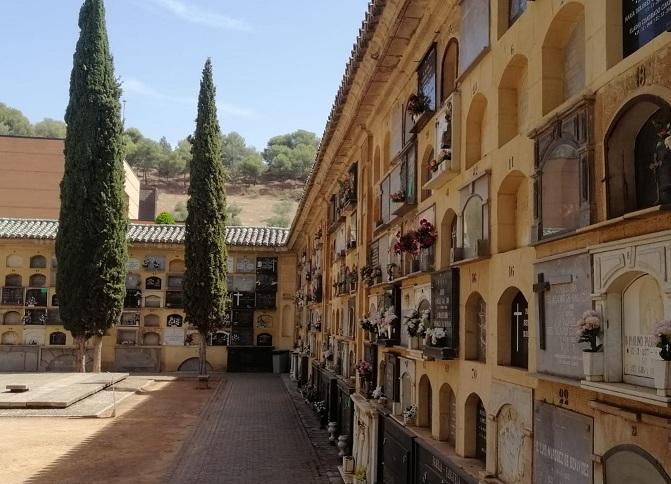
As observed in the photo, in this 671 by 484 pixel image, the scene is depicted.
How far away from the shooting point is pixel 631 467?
4.70 metres

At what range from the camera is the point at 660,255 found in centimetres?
442

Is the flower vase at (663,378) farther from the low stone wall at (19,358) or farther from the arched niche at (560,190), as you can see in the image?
the low stone wall at (19,358)

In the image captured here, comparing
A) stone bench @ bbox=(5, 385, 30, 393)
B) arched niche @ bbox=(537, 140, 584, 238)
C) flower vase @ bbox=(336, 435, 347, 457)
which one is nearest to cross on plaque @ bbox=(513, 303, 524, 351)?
Result: arched niche @ bbox=(537, 140, 584, 238)

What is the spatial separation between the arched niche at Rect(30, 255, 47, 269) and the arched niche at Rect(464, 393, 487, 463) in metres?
34.5

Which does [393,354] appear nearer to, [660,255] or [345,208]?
[345,208]

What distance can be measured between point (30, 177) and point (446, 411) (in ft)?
161

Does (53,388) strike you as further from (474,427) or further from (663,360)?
(663,360)

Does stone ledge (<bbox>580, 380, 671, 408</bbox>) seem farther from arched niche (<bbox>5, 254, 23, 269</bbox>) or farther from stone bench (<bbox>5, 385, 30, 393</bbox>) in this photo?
arched niche (<bbox>5, 254, 23, 269</bbox>)

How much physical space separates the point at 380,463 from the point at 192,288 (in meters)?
22.3

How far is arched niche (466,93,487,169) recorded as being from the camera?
8.55 meters

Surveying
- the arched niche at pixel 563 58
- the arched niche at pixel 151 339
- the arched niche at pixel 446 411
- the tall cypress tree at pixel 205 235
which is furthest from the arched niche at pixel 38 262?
the arched niche at pixel 563 58

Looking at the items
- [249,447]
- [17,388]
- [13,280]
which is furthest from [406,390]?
[13,280]

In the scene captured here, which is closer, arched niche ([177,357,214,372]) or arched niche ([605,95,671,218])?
arched niche ([605,95,671,218])

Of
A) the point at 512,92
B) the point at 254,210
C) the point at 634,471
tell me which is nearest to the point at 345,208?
the point at 512,92
